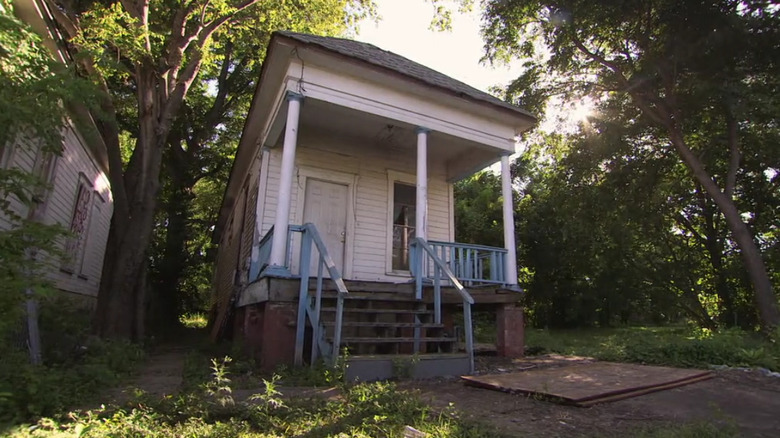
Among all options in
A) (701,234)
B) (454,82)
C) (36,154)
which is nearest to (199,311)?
(36,154)

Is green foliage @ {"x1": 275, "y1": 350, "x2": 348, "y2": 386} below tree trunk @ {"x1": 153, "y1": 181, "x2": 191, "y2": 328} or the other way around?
below

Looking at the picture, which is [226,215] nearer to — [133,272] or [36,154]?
[133,272]

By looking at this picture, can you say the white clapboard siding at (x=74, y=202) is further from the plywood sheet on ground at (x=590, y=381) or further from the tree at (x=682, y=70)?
the tree at (x=682, y=70)

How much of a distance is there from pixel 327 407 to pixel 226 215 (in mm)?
13452

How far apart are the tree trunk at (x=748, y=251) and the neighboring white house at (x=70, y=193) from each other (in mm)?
13989

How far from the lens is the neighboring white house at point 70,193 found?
21.6 feet

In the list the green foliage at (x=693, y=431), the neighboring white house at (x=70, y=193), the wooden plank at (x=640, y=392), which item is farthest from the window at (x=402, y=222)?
the green foliage at (x=693, y=431)

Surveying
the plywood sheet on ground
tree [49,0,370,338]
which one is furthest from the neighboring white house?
the plywood sheet on ground

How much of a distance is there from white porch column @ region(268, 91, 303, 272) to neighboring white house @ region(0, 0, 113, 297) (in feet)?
7.80

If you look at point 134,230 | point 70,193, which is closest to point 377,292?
point 134,230

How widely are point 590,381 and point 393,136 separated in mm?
5936

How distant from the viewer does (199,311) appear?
783 inches

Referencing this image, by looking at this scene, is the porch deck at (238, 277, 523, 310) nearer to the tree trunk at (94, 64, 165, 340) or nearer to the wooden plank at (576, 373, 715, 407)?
the tree trunk at (94, 64, 165, 340)

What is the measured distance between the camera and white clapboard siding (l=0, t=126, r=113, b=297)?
7.28 meters
